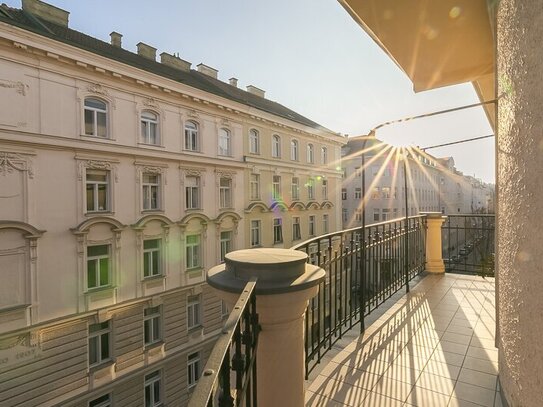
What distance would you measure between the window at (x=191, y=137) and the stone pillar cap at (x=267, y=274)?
1569 centimetres

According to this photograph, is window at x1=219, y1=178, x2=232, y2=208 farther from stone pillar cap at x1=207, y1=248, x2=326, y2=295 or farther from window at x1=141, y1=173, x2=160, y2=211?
stone pillar cap at x1=207, y1=248, x2=326, y2=295

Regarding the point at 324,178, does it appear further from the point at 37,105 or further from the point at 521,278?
the point at 521,278

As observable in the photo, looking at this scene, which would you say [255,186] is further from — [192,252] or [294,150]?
[192,252]

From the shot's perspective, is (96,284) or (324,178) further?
(324,178)

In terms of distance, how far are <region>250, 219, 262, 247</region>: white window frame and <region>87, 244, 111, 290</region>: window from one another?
30.2 ft

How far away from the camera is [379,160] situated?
41.2 m

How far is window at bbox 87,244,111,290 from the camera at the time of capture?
1284cm

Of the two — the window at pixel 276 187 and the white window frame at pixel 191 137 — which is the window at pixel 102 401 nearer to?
the white window frame at pixel 191 137

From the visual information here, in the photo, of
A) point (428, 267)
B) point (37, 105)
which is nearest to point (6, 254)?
point (37, 105)

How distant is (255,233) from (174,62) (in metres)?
12.7

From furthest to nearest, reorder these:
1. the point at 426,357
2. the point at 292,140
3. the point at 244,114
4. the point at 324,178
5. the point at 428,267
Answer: the point at 324,178 < the point at 292,140 < the point at 244,114 < the point at 428,267 < the point at 426,357

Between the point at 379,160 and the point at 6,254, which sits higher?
the point at 379,160

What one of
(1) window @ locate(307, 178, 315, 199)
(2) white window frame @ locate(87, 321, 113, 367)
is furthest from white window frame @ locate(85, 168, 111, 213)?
(1) window @ locate(307, 178, 315, 199)

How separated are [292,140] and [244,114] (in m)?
5.78
